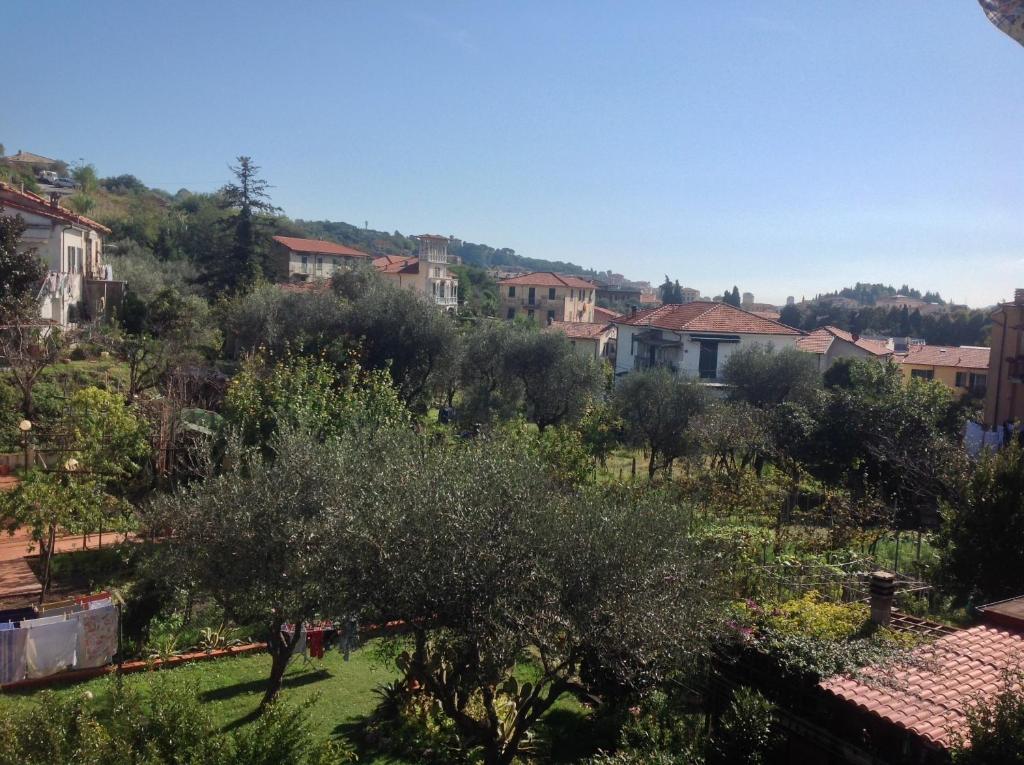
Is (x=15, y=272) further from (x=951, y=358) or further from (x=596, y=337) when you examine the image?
(x=951, y=358)

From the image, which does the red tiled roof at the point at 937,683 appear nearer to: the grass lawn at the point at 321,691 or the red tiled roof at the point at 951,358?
the grass lawn at the point at 321,691

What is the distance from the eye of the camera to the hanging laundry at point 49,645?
11828 millimetres

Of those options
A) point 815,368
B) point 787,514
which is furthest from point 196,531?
point 815,368

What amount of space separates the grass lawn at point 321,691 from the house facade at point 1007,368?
20949 millimetres

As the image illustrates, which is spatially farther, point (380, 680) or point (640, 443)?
point (640, 443)

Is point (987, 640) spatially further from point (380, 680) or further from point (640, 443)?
point (640, 443)

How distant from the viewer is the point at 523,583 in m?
8.23

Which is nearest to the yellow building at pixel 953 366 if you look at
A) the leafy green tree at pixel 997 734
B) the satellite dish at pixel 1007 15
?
the satellite dish at pixel 1007 15

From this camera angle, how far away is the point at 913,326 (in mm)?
85438

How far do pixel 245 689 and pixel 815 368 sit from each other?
98.6ft

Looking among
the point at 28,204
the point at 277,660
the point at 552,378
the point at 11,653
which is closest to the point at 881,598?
the point at 277,660

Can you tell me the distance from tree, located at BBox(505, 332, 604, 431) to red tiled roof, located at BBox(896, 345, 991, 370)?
2609 centimetres

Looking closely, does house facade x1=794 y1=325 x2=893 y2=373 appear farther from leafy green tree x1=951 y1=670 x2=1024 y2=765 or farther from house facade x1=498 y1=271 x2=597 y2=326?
leafy green tree x1=951 y1=670 x2=1024 y2=765

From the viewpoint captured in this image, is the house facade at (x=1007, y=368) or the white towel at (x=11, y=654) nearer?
the white towel at (x=11, y=654)
